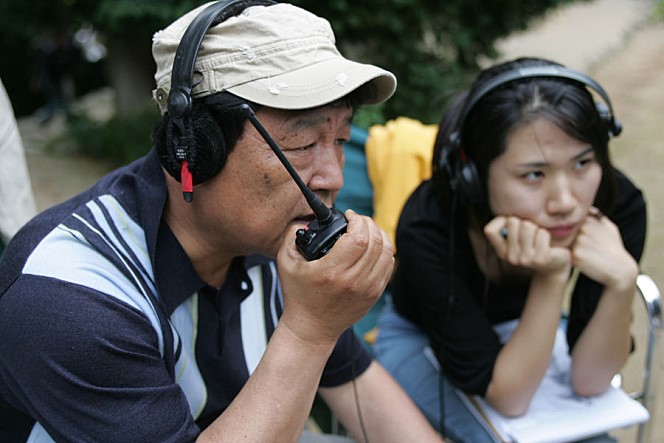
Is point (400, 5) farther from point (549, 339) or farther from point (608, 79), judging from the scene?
point (608, 79)

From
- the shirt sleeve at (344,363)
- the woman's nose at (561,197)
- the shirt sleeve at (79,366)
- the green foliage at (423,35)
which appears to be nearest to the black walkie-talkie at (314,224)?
the shirt sleeve at (79,366)

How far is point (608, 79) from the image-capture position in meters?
9.84

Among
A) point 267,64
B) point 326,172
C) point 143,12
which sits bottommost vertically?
point 143,12

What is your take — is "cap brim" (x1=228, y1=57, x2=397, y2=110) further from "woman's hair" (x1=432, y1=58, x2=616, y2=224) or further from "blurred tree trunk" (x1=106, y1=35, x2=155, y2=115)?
"blurred tree trunk" (x1=106, y1=35, x2=155, y2=115)

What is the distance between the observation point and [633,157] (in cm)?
685

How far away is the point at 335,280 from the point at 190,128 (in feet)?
1.38

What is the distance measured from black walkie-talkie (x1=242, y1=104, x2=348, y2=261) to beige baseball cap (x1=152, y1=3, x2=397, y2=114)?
0.07 metres

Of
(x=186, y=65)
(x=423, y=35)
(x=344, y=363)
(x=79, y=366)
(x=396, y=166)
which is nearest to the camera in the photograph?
(x=79, y=366)

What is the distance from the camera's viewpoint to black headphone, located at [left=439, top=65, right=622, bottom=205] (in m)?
1.85

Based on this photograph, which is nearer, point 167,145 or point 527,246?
point 167,145

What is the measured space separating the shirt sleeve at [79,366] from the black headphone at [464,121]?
104 centimetres

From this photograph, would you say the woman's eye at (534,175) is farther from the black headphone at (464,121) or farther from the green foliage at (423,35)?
the green foliage at (423,35)

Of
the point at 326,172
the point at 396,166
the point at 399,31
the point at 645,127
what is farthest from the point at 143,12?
the point at 645,127

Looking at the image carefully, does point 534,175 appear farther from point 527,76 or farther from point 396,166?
point 396,166
